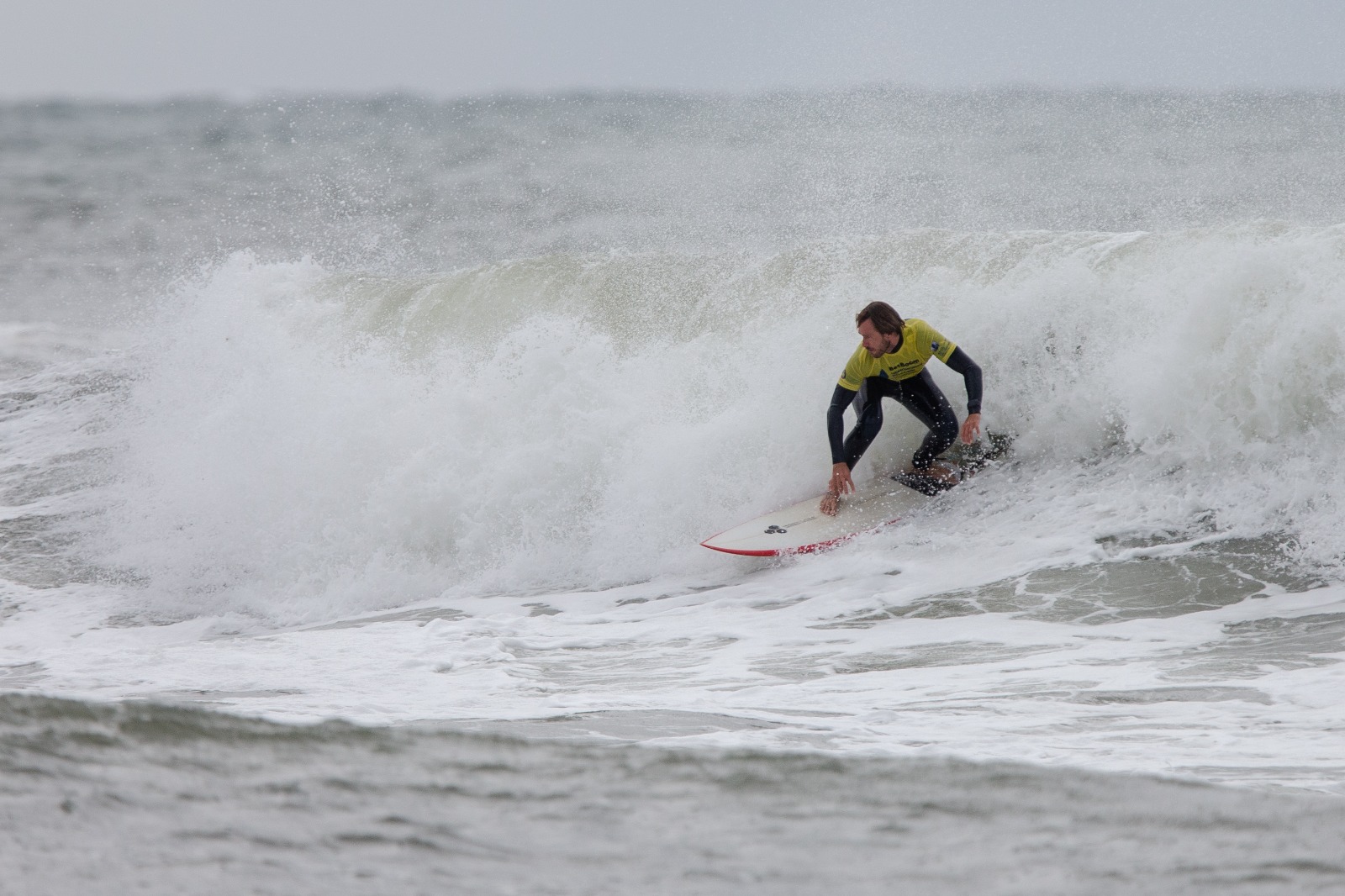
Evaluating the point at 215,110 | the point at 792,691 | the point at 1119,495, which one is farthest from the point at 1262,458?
the point at 215,110

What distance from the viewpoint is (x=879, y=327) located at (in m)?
6.81

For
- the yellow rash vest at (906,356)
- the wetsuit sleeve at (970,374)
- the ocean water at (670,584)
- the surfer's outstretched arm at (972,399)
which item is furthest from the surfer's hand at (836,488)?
the wetsuit sleeve at (970,374)

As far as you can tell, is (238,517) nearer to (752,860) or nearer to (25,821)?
(25,821)

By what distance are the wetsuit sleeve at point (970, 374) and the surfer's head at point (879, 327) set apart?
15.9 inches

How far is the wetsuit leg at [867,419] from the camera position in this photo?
7.38m

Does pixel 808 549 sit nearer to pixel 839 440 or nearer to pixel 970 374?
pixel 839 440

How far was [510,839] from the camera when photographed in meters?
2.71

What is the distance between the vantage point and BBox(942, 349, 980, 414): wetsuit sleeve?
694cm

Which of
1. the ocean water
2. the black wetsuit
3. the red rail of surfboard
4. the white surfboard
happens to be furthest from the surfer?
the ocean water

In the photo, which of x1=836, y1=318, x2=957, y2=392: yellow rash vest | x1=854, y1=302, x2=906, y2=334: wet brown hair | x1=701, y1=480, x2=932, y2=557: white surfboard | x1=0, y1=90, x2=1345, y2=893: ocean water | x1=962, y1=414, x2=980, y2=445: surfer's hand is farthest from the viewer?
x1=701, y1=480, x2=932, y2=557: white surfboard

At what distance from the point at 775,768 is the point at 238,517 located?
22.6 ft

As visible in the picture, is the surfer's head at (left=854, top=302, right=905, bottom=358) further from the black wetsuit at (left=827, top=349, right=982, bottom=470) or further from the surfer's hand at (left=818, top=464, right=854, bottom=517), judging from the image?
the surfer's hand at (left=818, top=464, right=854, bottom=517)

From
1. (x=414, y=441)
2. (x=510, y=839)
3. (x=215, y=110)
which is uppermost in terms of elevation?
(x=215, y=110)

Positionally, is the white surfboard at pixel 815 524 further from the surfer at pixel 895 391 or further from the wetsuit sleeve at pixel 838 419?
the wetsuit sleeve at pixel 838 419
